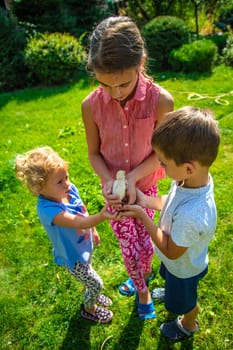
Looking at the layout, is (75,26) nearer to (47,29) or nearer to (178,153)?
(47,29)

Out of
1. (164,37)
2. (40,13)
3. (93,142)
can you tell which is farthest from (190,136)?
(40,13)

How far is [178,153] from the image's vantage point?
1702mm

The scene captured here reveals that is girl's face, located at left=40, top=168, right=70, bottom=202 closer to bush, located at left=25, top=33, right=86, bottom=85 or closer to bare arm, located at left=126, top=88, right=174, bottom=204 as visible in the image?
bare arm, located at left=126, top=88, right=174, bottom=204

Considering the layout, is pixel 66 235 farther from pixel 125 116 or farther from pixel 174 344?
pixel 174 344

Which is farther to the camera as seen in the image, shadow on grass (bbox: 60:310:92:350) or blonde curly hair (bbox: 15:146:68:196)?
shadow on grass (bbox: 60:310:92:350)

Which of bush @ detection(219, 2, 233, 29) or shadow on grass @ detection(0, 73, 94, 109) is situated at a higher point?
bush @ detection(219, 2, 233, 29)

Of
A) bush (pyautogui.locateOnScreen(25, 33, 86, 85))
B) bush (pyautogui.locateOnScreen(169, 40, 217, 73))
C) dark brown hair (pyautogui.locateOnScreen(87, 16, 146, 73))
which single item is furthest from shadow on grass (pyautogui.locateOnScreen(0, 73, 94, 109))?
dark brown hair (pyautogui.locateOnScreen(87, 16, 146, 73))

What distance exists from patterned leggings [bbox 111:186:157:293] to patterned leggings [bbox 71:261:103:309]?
0.83 feet

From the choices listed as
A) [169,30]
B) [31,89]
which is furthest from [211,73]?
[31,89]

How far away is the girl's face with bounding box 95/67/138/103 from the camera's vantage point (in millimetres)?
1867

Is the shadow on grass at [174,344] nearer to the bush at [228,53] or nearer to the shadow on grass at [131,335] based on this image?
the shadow on grass at [131,335]

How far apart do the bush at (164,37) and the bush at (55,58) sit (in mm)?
1716

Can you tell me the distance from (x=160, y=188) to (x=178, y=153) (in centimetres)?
266

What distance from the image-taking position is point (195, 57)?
7.87 m
